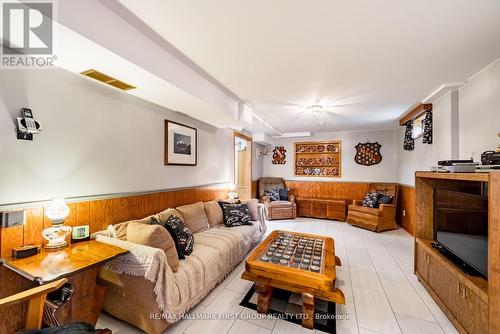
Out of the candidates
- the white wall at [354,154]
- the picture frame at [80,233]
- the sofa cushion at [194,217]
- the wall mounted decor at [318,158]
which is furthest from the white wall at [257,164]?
the picture frame at [80,233]

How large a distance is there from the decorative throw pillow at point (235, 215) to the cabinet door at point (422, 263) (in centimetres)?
217

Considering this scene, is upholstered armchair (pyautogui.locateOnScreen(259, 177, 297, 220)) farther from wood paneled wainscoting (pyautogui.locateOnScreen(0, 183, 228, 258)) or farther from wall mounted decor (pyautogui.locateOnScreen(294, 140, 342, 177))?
wood paneled wainscoting (pyautogui.locateOnScreen(0, 183, 228, 258))

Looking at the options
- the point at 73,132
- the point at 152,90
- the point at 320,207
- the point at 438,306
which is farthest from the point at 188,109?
the point at 320,207

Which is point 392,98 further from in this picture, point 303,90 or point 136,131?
point 136,131

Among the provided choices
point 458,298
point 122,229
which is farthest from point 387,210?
point 122,229

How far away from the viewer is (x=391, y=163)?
5.03 m

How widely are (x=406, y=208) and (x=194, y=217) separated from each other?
4.43 m

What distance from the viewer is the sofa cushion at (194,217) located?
258cm

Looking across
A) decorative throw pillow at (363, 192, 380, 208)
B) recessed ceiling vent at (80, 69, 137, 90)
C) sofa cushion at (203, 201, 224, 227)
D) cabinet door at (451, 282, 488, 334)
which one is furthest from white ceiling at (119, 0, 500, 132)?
decorative throw pillow at (363, 192, 380, 208)

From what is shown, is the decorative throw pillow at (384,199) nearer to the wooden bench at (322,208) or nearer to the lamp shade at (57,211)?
the wooden bench at (322,208)

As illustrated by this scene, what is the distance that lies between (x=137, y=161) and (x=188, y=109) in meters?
0.94

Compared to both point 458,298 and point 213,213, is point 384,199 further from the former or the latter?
point 213,213

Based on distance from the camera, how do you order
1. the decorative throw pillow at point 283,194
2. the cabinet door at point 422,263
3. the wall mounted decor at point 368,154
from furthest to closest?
the decorative throw pillow at point 283,194 → the wall mounted decor at point 368,154 → the cabinet door at point 422,263

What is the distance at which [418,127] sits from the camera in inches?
135
